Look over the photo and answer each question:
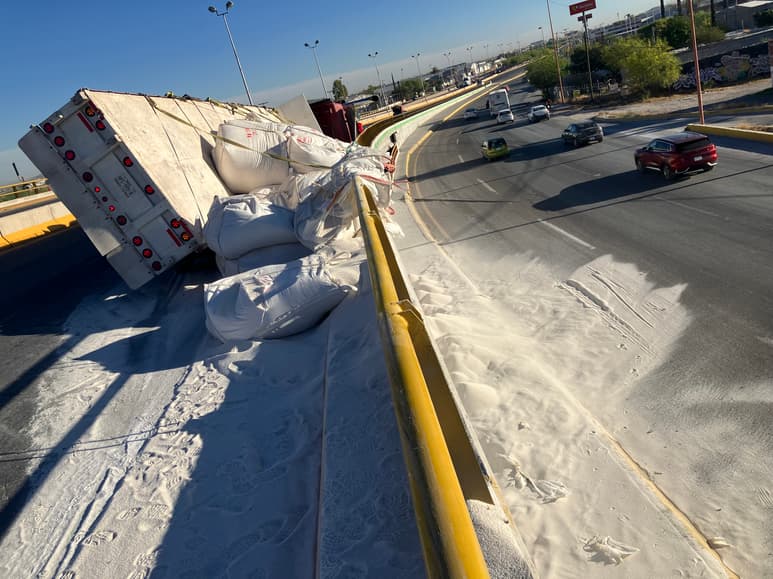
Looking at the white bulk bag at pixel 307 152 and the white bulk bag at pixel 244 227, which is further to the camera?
the white bulk bag at pixel 307 152

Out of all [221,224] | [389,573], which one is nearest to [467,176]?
[221,224]

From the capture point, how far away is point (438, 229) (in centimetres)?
1532

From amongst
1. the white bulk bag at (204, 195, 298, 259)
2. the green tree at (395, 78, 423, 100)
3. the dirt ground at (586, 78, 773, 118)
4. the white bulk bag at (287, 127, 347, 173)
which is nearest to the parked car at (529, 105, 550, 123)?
the dirt ground at (586, 78, 773, 118)

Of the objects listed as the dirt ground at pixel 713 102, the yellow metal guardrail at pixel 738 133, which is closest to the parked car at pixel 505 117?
the dirt ground at pixel 713 102

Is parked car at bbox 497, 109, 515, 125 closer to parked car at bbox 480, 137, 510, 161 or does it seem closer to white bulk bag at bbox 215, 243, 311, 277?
parked car at bbox 480, 137, 510, 161

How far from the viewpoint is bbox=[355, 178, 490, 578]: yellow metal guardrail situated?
240 cm

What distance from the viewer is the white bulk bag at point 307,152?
14.5 meters

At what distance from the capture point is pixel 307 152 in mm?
14781

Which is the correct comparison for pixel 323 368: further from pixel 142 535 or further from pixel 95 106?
pixel 95 106

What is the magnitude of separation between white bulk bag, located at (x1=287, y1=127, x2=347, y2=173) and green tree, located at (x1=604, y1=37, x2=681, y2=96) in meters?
32.7

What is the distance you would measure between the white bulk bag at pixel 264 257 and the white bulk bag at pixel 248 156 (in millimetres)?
3625

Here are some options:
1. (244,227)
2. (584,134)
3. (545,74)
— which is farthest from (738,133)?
(545,74)

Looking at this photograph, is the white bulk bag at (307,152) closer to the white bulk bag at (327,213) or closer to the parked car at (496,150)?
the white bulk bag at (327,213)

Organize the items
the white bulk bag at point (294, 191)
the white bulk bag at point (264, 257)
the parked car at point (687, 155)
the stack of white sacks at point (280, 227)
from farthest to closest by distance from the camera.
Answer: the parked car at point (687, 155) → the white bulk bag at point (294, 191) → the white bulk bag at point (264, 257) → the stack of white sacks at point (280, 227)
